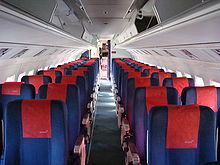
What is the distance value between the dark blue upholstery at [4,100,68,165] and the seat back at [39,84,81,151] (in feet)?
3.61

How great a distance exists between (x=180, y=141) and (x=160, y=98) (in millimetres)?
1036

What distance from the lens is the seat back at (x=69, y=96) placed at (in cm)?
374

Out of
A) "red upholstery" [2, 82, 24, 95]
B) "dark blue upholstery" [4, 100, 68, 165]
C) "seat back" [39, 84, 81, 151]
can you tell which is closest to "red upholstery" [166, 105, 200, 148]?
"dark blue upholstery" [4, 100, 68, 165]

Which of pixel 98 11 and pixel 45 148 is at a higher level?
pixel 98 11

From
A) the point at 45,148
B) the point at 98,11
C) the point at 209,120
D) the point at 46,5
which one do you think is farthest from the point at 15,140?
the point at 98,11

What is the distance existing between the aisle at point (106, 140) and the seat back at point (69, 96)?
1257 millimetres

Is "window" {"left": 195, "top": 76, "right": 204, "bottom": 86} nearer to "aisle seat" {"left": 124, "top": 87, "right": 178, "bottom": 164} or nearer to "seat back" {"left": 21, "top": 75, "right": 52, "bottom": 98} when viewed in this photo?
"aisle seat" {"left": 124, "top": 87, "right": 178, "bottom": 164}

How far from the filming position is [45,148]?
263 cm

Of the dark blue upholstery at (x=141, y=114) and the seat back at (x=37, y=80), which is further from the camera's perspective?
the seat back at (x=37, y=80)

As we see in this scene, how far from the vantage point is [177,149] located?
2.60 m

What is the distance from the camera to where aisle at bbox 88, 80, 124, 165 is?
4883 millimetres

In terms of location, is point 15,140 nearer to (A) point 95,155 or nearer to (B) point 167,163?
(B) point 167,163

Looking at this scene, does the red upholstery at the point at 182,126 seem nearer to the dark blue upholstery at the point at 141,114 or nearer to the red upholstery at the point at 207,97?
the dark blue upholstery at the point at 141,114

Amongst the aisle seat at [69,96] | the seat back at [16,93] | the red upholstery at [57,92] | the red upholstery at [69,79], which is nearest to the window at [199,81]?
the red upholstery at [69,79]
